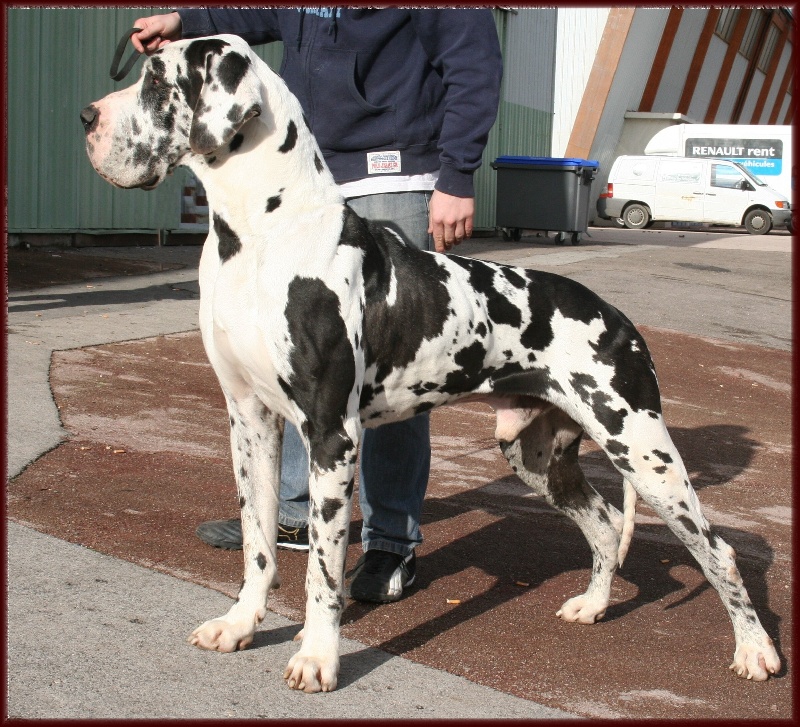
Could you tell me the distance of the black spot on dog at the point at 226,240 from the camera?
327cm

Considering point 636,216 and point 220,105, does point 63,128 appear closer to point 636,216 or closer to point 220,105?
point 220,105

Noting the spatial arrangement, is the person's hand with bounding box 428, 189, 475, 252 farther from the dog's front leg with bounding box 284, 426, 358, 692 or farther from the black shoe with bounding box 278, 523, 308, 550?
the black shoe with bounding box 278, 523, 308, 550

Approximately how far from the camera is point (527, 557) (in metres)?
4.57

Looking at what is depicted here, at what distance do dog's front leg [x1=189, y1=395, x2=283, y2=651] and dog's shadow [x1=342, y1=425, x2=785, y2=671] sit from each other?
436 millimetres

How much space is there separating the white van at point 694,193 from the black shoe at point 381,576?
85.9 feet

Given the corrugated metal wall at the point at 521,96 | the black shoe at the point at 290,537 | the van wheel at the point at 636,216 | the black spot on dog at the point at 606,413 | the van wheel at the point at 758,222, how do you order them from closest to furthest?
the black spot on dog at the point at 606,413
the black shoe at the point at 290,537
the corrugated metal wall at the point at 521,96
the van wheel at the point at 758,222
the van wheel at the point at 636,216

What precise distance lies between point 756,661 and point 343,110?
2.56m

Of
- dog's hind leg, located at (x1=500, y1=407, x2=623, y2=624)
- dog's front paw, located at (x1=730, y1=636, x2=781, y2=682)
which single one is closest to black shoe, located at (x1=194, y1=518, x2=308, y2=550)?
dog's hind leg, located at (x1=500, y1=407, x2=623, y2=624)

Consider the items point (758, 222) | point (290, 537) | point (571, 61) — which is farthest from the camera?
point (758, 222)

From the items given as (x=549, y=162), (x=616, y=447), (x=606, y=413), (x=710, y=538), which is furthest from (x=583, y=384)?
(x=549, y=162)

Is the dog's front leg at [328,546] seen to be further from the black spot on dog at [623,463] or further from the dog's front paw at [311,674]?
the black spot on dog at [623,463]

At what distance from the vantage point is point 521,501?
545 centimetres

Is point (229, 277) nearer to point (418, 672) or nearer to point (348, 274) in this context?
point (348, 274)

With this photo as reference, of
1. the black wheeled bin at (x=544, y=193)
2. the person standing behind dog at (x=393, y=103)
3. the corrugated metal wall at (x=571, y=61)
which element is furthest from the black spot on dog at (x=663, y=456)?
the corrugated metal wall at (x=571, y=61)
